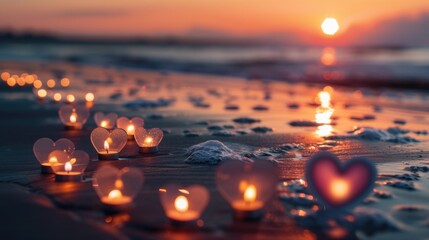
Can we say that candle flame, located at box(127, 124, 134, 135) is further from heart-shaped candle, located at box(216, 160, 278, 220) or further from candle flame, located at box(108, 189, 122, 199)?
heart-shaped candle, located at box(216, 160, 278, 220)

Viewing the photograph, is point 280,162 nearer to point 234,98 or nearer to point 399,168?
point 399,168

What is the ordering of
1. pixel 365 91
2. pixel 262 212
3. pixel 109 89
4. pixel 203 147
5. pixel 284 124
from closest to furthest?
1. pixel 262 212
2. pixel 203 147
3. pixel 284 124
4. pixel 109 89
5. pixel 365 91

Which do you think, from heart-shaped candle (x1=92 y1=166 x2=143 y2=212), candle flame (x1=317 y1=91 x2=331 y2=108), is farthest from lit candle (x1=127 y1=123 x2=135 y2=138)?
candle flame (x1=317 y1=91 x2=331 y2=108)

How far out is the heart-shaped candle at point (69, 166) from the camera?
5.81 meters

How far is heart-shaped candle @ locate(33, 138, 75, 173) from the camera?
620cm

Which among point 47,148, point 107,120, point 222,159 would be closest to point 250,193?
point 222,159

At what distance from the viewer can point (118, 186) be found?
4.96 m

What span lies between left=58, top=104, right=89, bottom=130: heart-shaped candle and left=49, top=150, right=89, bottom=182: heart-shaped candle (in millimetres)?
3228

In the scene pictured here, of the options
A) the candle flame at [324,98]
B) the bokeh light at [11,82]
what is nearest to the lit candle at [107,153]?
the candle flame at [324,98]

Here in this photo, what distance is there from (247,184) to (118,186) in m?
1.08

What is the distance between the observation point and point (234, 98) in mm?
15641

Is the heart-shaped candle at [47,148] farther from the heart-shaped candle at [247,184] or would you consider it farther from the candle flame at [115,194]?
the heart-shaped candle at [247,184]

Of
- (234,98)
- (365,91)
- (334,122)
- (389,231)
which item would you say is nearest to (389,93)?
(365,91)

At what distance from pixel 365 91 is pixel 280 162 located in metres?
13.2
